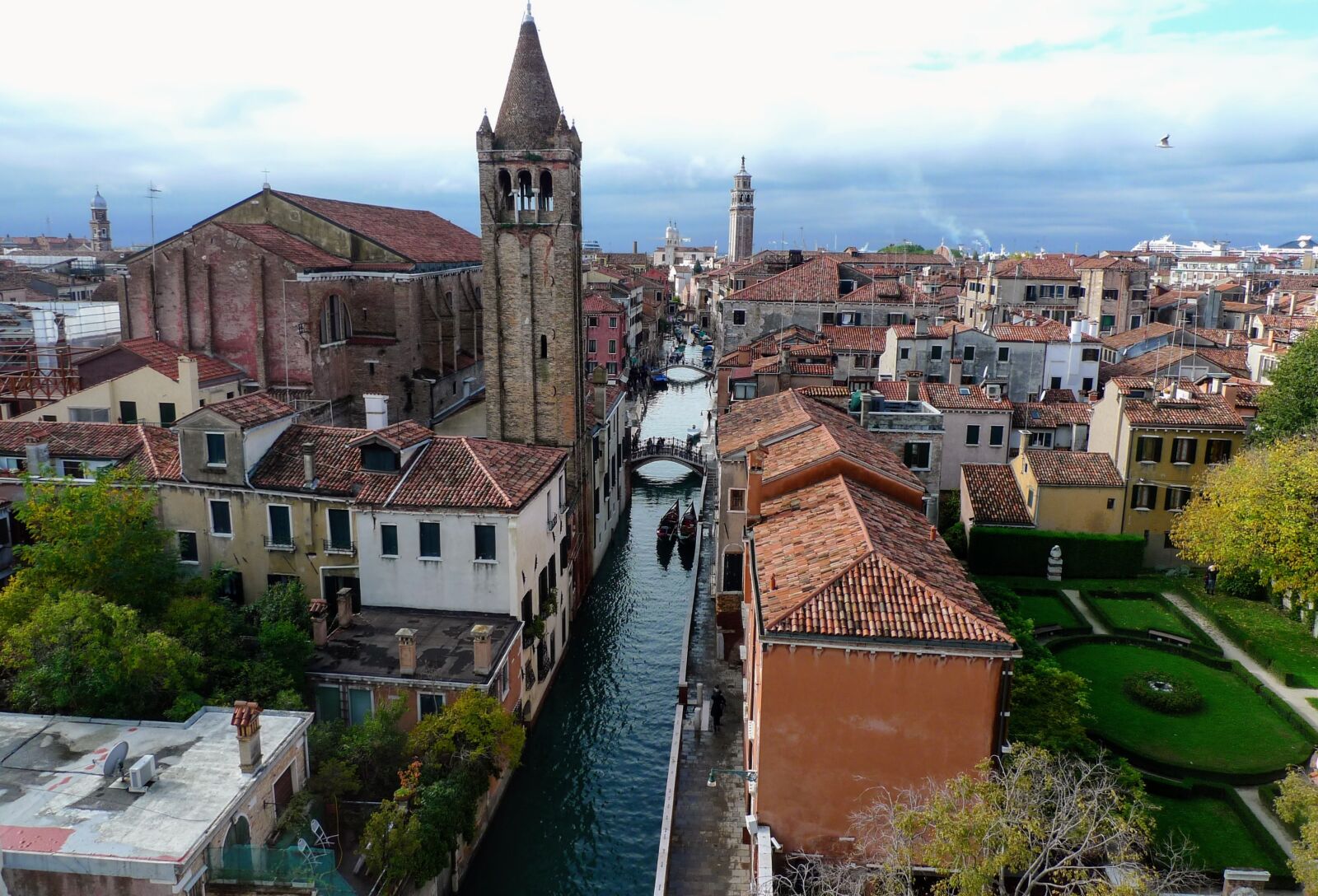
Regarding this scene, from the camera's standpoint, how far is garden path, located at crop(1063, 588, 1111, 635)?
31.5m

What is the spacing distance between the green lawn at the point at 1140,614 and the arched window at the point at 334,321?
3253 centimetres

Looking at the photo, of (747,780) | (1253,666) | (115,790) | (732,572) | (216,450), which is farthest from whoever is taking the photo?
(1253,666)

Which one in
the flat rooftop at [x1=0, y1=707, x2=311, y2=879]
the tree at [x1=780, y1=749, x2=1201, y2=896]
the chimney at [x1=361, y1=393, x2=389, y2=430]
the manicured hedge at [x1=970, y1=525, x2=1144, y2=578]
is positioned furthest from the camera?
the manicured hedge at [x1=970, y1=525, x2=1144, y2=578]

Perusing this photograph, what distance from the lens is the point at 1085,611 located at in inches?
1298

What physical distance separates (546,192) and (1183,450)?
85.8 ft

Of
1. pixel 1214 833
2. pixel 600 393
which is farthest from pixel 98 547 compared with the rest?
pixel 1214 833

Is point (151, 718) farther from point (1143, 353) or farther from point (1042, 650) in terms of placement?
point (1143, 353)

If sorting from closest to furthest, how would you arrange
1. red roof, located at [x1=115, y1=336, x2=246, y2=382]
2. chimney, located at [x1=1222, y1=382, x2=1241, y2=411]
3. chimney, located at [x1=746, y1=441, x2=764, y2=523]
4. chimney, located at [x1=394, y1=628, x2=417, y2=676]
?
chimney, located at [x1=394, y1=628, x2=417, y2=676] < chimney, located at [x1=746, y1=441, x2=764, y2=523] < red roof, located at [x1=115, y1=336, x2=246, y2=382] < chimney, located at [x1=1222, y1=382, x2=1241, y2=411]

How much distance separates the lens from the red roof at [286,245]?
132 feet

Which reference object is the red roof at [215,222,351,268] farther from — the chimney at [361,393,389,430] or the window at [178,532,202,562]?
the window at [178,532,202,562]

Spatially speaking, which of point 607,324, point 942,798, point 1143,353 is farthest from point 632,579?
point 607,324

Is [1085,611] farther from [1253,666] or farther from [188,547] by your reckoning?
[188,547]

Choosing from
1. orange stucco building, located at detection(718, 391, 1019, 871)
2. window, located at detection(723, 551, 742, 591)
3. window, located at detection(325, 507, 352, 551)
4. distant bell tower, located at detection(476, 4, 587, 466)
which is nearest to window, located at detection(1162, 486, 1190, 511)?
window, located at detection(723, 551, 742, 591)

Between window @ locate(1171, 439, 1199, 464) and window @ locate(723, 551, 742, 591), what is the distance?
19317 mm
